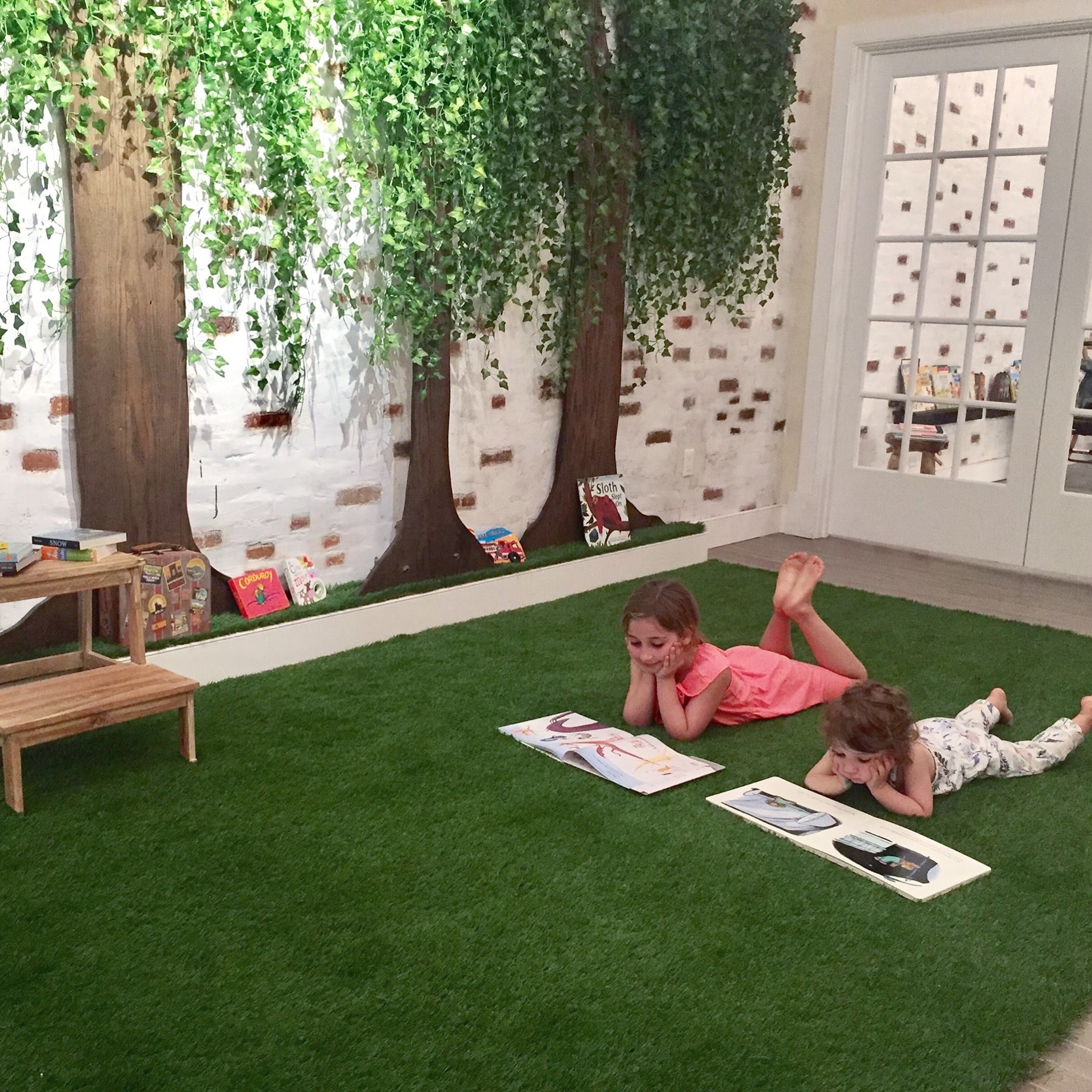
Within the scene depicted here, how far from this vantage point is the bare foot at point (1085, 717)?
2938 millimetres

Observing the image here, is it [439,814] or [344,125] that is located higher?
[344,125]

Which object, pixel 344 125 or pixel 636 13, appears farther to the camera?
pixel 636 13

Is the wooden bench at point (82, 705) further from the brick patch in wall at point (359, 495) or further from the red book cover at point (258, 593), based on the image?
the brick patch in wall at point (359, 495)

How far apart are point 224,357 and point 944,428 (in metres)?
3.19

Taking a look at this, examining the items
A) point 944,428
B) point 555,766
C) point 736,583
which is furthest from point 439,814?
point 944,428

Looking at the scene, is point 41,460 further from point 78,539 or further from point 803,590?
point 803,590

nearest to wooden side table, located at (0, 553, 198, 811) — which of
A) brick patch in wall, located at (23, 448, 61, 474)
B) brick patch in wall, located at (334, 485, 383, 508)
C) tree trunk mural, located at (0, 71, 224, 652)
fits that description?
tree trunk mural, located at (0, 71, 224, 652)

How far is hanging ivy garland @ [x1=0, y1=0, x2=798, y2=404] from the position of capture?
9.68 feet

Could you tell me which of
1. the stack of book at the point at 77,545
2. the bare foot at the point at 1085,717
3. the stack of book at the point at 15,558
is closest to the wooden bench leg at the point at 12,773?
the stack of book at the point at 15,558

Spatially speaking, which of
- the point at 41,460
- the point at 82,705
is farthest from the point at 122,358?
the point at 82,705

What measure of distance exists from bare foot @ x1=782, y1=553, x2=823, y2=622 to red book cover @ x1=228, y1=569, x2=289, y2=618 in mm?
Result: 1537

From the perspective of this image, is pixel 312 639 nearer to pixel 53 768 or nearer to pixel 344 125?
pixel 53 768

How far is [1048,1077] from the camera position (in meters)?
1.77

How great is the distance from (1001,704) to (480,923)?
164 centimetres
